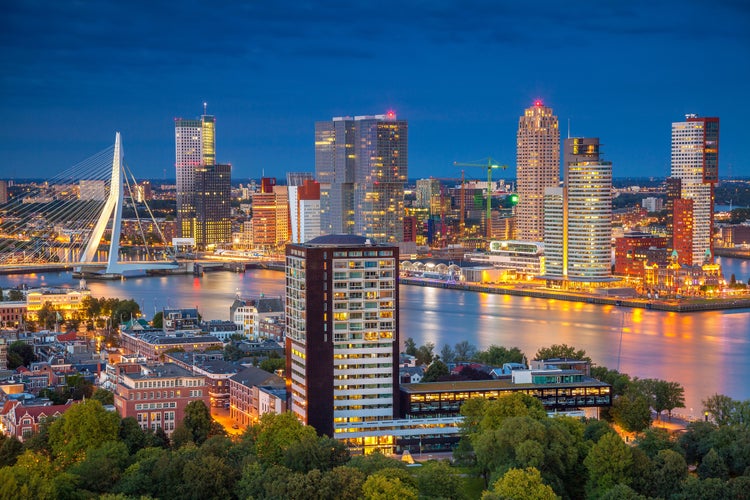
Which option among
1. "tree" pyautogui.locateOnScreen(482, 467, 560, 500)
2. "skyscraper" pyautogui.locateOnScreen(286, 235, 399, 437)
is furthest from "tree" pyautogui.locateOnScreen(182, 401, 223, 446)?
"tree" pyautogui.locateOnScreen(482, 467, 560, 500)

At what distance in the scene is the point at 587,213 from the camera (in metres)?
23.7

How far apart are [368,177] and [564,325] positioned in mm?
13462

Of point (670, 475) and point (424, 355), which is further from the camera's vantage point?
point (424, 355)

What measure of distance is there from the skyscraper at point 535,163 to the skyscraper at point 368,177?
383cm

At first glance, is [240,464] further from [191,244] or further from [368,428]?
[191,244]

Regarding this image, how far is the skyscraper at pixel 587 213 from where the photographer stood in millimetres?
23531

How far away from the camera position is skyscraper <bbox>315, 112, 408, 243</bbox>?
98.2ft

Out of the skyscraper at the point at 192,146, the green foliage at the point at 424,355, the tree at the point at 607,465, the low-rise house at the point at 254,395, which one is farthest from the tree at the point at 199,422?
the skyscraper at the point at 192,146

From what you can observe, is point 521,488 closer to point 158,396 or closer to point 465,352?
point 158,396

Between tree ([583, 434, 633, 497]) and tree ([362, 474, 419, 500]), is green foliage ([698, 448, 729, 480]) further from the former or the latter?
tree ([362, 474, 419, 500])

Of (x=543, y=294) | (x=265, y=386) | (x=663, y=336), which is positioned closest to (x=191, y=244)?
(x=543, y=294)

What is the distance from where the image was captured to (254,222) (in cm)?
3631

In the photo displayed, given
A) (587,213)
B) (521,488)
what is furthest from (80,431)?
(587,213)

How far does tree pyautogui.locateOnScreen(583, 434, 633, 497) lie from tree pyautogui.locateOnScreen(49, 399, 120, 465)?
345 cm
